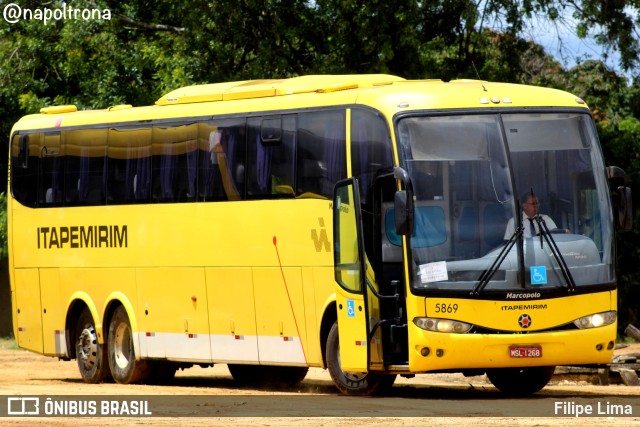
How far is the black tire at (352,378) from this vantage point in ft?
53.8

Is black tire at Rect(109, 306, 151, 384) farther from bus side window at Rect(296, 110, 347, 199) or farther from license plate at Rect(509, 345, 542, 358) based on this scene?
license plate at Rect(509, 345, 542, 358)

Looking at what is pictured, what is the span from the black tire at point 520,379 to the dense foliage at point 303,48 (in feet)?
31.0

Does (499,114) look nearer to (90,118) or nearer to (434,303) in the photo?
(434,303)

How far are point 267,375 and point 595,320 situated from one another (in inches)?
248

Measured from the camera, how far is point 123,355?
2053 centimetres

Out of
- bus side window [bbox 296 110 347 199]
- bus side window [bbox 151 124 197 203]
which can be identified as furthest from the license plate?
bus side window [bbox 151 124 197 203]

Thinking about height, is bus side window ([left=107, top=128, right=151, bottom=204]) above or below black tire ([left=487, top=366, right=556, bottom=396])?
above

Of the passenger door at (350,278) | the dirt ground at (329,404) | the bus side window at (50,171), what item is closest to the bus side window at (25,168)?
the bus side window at (50,171)

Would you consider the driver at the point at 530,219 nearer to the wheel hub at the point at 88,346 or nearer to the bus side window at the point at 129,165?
the bus side window at the point at 129,165

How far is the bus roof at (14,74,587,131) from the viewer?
52.3 feet

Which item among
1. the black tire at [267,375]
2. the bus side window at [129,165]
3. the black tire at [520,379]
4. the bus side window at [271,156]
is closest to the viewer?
the black tire at [520,379]

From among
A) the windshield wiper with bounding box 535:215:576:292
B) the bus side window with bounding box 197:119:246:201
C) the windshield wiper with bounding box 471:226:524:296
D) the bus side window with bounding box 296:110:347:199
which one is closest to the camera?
the windshield wiper with bounding box 471:226:524:296

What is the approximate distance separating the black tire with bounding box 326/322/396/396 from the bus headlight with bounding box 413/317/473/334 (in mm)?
1409

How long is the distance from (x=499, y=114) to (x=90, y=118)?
7.11 meters
